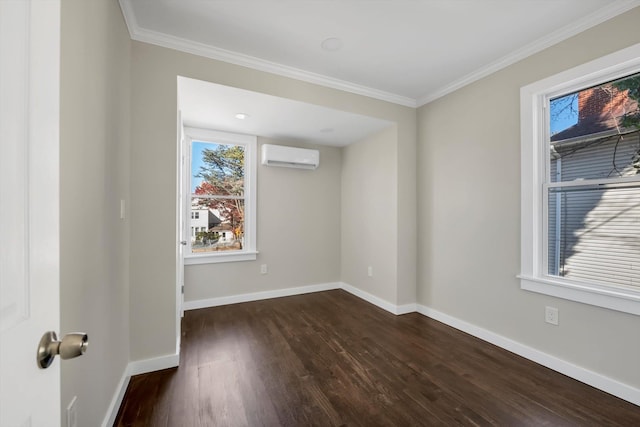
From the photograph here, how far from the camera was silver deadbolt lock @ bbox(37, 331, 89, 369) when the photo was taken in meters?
0.54

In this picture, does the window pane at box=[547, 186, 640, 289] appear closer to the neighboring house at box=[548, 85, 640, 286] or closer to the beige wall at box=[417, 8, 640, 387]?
the neighboring house at box=[548, 85, 640, 286]

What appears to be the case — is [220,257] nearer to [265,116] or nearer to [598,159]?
[265,116]

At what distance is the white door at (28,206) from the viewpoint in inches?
17.7

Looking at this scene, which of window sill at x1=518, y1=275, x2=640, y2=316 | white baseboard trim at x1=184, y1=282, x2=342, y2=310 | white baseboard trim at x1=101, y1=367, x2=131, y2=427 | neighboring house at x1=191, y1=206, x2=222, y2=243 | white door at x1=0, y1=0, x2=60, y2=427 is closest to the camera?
white door at x1=0, y1=0, x2=60, y2=427

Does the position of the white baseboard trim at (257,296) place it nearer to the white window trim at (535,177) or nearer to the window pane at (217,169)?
the window pane at (217,169)

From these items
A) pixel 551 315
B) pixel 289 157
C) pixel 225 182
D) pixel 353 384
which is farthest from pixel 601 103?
pixel 225 182

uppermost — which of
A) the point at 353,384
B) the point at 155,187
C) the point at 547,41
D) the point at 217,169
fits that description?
the point at 547,41

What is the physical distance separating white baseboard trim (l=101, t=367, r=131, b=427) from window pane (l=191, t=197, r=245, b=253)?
176cm

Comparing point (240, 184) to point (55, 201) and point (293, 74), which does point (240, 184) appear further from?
point (55, 201)

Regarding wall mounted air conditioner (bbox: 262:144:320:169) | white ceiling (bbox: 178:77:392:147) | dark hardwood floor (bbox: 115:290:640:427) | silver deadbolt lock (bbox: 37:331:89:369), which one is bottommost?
dark hardwood floor (bbox: 115:290:640:427)

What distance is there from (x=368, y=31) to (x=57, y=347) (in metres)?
2.44

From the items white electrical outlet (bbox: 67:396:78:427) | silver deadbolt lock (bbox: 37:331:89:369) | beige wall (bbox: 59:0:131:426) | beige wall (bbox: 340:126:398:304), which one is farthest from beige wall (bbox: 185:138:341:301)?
silver deadbolt lock (bbox: 37:331:89:369)

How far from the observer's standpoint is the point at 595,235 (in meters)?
2.05

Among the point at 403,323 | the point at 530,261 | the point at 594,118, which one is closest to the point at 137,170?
the point at 403,323
